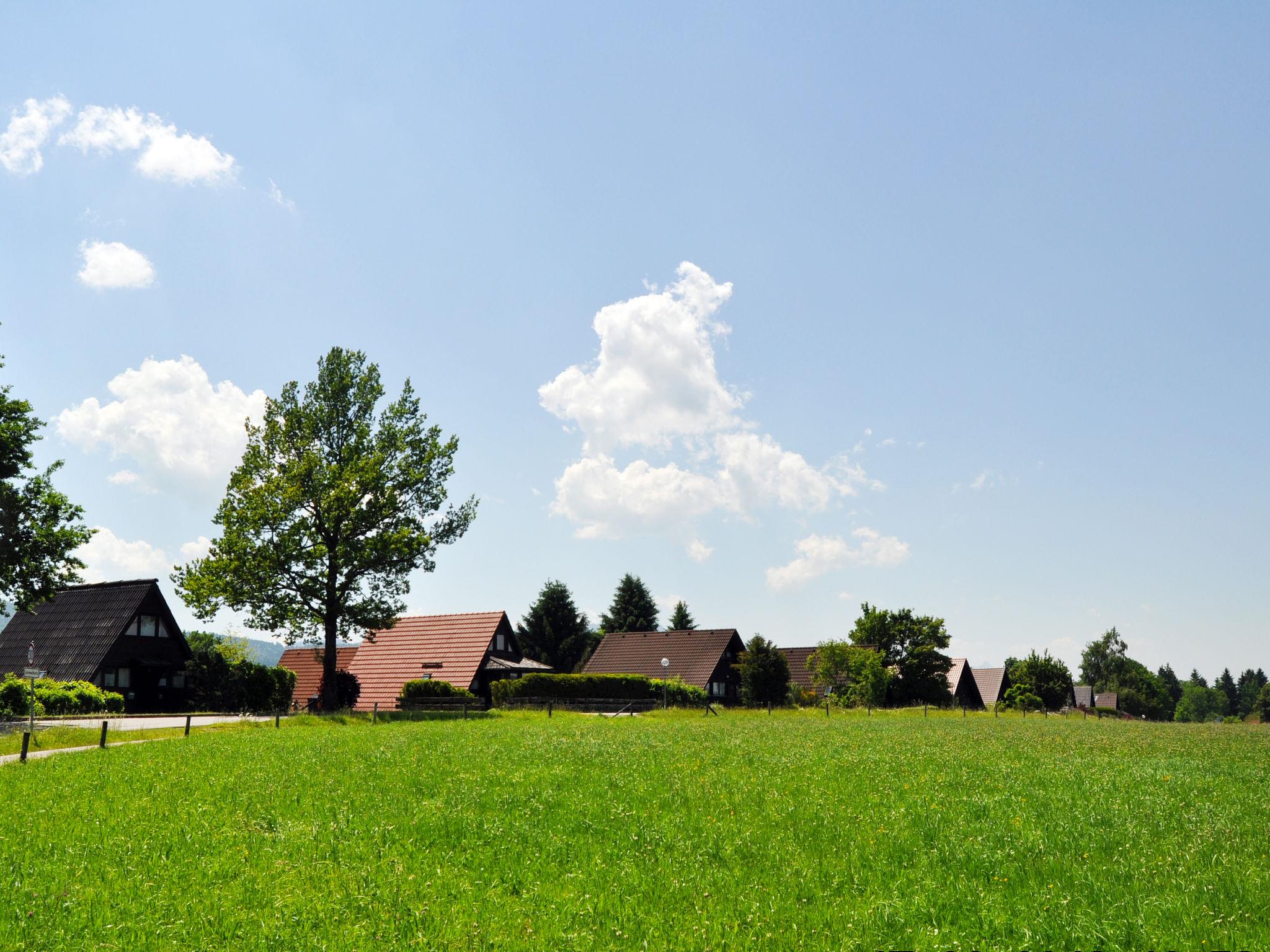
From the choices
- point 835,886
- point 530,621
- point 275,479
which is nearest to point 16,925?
point 835,886

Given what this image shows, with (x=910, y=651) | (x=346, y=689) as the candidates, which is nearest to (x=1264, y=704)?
(x=910, y=651)

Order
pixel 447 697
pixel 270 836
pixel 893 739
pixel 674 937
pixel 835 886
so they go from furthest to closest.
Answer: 1. pixel 447 697
2. pixel 893 739
3. pixel 270 836
4. pixel 835 886
5. pixel 674 937

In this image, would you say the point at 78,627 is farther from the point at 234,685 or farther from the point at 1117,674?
the point at 1117,674

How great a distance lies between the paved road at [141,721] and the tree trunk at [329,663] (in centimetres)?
334

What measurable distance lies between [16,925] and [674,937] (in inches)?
257

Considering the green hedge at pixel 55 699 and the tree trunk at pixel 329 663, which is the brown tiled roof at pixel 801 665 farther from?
the green hedge at pixel 55 699

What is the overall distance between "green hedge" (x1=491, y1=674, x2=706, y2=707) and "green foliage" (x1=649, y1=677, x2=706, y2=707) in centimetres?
5

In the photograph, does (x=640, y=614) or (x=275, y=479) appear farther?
(x=640, y=614)

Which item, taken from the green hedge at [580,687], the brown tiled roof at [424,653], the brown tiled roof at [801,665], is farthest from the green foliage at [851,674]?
the brown tiled roof at [424,653]

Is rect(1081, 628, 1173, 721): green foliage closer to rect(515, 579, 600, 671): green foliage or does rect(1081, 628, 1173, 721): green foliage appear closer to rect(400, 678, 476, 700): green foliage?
rect(515, 579, 600, 671): green foliage

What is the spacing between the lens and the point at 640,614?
93.6m

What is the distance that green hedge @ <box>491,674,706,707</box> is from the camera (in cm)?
4922

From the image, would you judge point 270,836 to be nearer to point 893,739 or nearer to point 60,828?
point 60,828

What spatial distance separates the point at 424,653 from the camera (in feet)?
195
